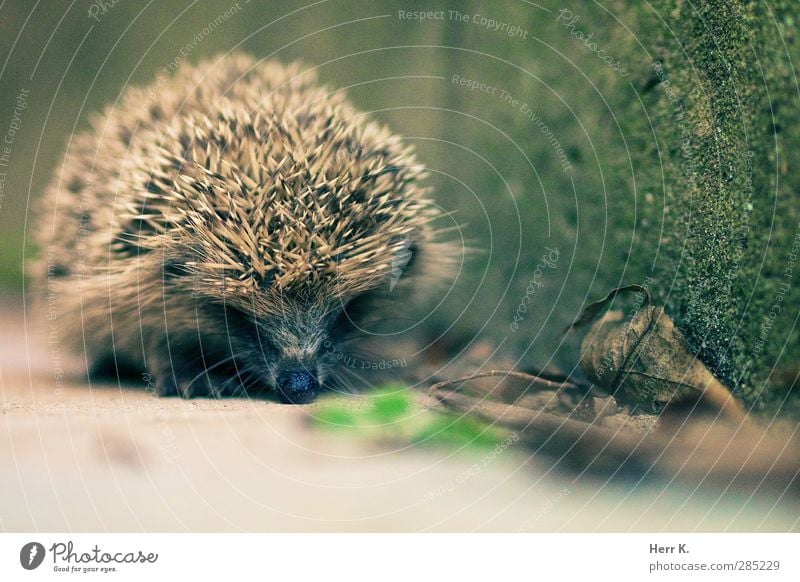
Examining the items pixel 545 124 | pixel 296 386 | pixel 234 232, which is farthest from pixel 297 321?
pixel 545 124

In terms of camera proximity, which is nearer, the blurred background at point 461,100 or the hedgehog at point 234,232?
the hedgehog at point 234,232

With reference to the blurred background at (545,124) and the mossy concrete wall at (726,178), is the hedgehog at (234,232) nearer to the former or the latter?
the blurred background at (545,124)

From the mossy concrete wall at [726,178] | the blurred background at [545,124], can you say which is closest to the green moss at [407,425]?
the blurred background at [545,124]

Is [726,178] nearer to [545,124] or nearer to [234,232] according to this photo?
[545,124]

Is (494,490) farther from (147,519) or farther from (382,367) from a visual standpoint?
(147,519)

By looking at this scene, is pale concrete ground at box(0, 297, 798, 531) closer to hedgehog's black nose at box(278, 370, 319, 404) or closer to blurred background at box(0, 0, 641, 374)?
hedgehog's black nose at box(278, 370, 319, 404)

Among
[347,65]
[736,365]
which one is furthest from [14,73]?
[736,365]

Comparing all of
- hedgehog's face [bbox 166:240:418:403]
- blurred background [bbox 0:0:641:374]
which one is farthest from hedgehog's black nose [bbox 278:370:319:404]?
blurred background [bbox 0:0:641:374]

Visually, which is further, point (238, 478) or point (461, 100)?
point (461, 100)
